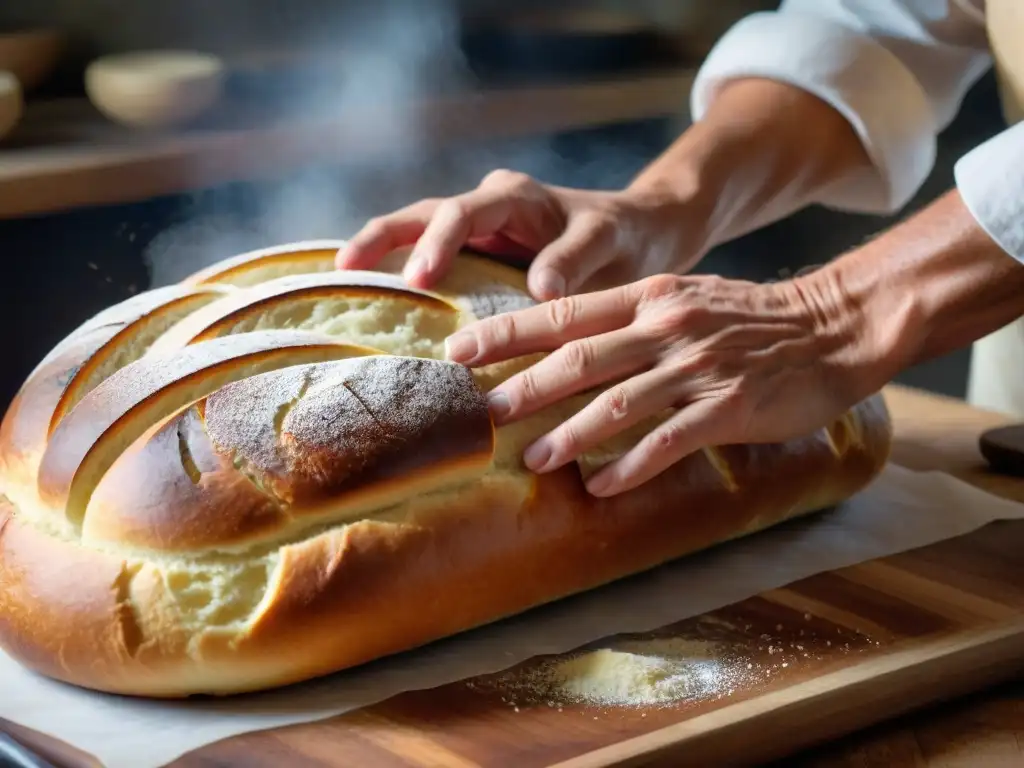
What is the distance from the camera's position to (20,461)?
1.06 m

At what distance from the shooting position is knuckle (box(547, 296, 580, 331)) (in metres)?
1.14

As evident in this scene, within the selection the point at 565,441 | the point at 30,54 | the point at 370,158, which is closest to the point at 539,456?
the point at 565,441

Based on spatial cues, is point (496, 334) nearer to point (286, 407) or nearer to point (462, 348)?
point (462, 348)

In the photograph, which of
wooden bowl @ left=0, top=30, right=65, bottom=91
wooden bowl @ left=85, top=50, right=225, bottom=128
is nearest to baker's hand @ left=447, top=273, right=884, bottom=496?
wooden bowl @ left=85, top=50, right=225, bottom=128

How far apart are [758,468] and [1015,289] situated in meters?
0.33

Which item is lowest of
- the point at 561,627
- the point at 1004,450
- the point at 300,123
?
the point at 1004,450

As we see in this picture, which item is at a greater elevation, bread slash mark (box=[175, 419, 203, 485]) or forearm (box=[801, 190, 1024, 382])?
bread slash mark (box=[175, 419, 203, 485])

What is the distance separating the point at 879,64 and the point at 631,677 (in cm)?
96

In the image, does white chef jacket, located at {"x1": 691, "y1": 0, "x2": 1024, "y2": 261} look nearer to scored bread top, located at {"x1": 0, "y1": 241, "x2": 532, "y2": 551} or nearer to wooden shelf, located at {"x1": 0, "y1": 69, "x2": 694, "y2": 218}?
scored bread top, located at {"x1": 0, "y1": 241, "x2": 532, "y2": 551}

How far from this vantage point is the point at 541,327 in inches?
44.6

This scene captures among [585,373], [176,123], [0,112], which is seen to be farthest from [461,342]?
[176,123]

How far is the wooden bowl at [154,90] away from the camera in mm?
2279

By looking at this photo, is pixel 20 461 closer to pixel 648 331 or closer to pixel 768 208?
pixel 648 331

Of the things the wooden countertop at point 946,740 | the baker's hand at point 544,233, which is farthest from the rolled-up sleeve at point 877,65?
the wooden countertop at point 946,740
